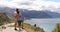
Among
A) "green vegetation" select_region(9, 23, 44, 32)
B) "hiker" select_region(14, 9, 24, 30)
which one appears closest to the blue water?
"green vegetation" select_region(9, 23, 44, 32)

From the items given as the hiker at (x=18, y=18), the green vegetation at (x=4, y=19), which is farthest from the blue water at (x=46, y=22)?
the green vegetation at (x=4, y=19)

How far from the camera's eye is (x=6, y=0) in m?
5.50

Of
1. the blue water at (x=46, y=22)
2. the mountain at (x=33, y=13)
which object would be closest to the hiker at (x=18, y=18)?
the mountain at (x=33, y=13)

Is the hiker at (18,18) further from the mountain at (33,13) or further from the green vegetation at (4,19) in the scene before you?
the green vegetation at (4,19)

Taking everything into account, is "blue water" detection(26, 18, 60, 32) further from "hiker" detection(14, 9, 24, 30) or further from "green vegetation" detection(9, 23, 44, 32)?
"hiker" detection(14, 9, 24, 30)

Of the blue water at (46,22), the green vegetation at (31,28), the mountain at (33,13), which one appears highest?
the mountain at (33,13)

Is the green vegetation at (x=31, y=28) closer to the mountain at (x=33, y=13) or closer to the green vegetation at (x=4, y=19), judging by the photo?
the mountain at (x=33, y=13)

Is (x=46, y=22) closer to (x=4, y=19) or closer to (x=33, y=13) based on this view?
(x=33, y=13)

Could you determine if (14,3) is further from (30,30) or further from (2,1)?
(30,30)

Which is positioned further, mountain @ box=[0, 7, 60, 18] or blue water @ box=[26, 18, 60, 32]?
mountain @ box=[0, 7, 60, 18]

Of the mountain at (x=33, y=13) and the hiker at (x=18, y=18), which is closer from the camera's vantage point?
the hiker at (x=18, y=18)

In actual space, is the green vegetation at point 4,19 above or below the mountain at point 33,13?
below

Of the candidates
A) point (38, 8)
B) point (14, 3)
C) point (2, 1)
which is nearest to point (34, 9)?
point (38, 8)

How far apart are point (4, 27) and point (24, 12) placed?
0.87 m
